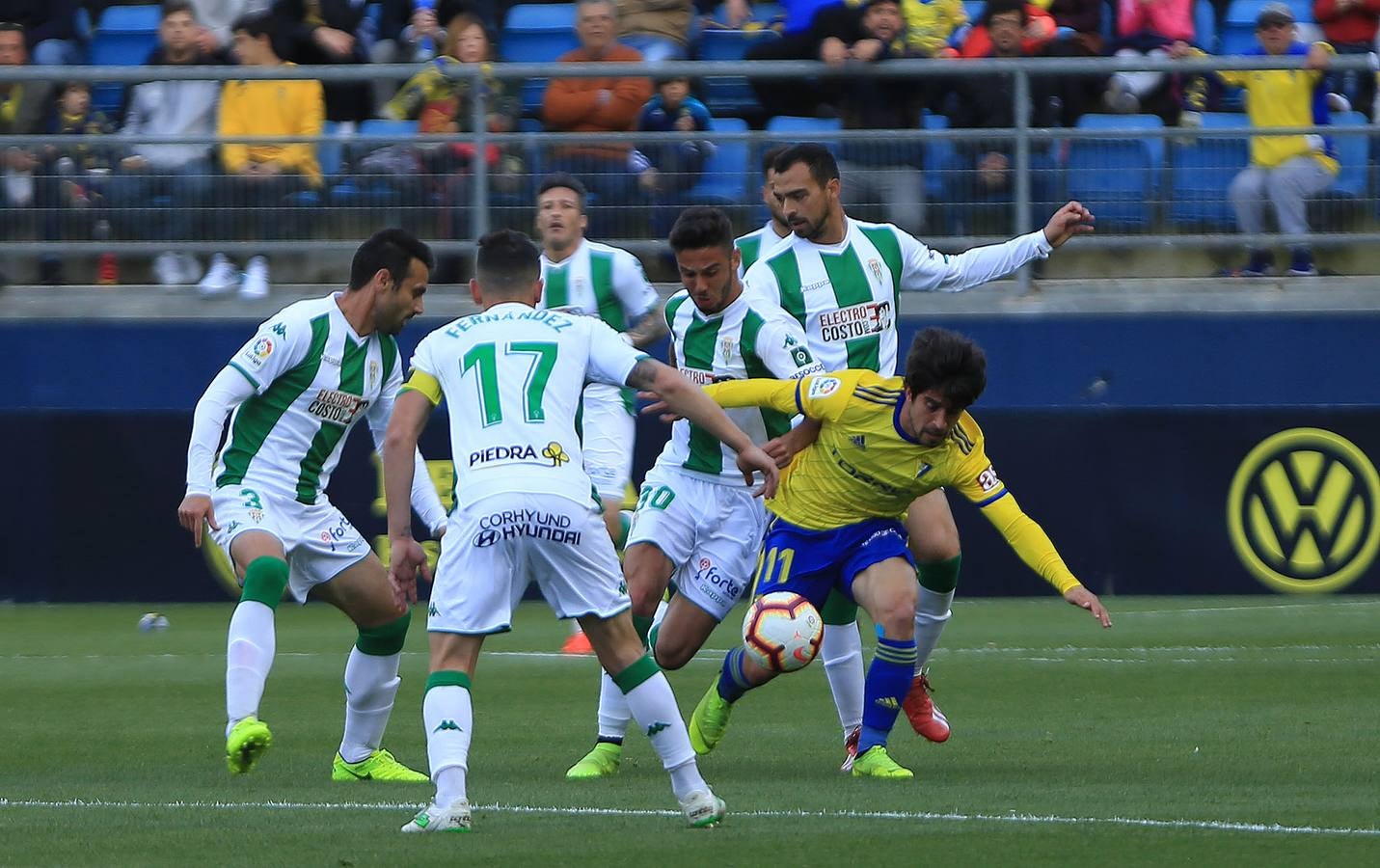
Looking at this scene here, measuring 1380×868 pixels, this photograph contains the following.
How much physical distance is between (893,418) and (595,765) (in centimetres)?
169

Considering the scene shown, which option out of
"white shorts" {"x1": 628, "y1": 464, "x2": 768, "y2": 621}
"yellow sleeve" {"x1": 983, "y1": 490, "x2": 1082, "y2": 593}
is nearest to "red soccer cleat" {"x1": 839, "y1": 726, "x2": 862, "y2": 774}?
"white shorts" {"x1": 628, "y1": 464, "x2": 768, "y2": 621}

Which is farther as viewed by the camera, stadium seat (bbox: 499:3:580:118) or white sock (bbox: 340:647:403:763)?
stadium seat (bbox: 499:3:580:118)

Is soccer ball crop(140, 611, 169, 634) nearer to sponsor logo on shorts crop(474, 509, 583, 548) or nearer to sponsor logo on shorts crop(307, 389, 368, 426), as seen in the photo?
sponsor logo on shorts crop(307, 389, 368, 426)

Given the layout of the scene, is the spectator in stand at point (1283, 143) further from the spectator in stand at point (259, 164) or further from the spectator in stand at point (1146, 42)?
the spectator in stand at point (259, 164)

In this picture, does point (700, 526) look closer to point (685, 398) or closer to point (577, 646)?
point (685, 398)

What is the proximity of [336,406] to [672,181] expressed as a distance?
274 inches

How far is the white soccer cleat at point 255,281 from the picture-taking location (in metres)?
15.0

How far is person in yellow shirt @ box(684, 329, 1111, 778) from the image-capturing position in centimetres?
734

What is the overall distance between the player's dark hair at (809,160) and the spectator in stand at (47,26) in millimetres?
9620

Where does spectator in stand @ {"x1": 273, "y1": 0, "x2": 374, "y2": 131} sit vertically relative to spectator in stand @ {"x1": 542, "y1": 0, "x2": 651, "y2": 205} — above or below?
above

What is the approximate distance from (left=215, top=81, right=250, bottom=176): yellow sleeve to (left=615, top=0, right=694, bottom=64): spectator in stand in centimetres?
281

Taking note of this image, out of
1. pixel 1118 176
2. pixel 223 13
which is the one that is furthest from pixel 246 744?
pixel 223 13

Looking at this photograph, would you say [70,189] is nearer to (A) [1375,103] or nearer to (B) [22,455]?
(B) [22,455]

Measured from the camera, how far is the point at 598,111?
1476cm
